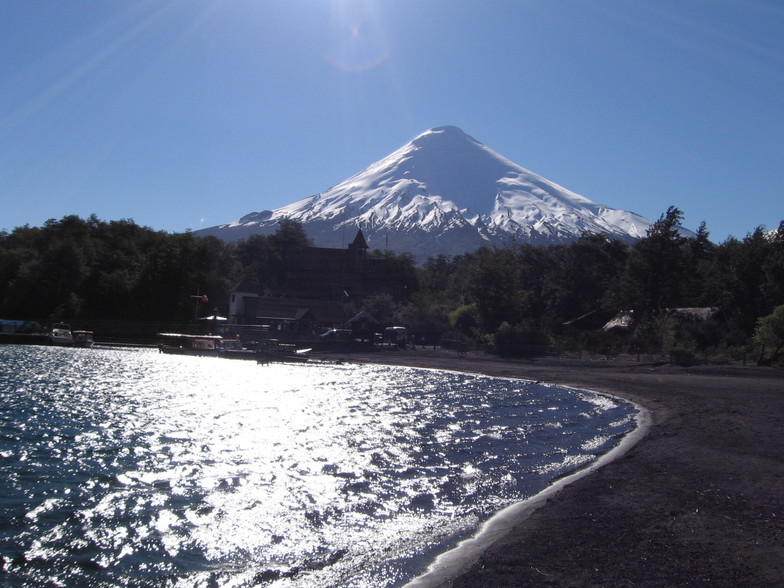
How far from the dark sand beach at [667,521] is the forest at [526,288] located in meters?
30.4

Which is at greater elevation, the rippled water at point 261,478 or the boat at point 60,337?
the boat at point 60,337

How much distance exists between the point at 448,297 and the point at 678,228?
126 ft

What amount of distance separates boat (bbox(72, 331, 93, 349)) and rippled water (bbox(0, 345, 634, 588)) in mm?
37800

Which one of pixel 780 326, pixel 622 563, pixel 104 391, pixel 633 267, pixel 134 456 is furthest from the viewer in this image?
pixel 633 267

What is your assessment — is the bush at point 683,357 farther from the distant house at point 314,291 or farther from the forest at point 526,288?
the distant house at point 314,291

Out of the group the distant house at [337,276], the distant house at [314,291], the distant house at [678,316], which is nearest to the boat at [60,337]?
the distant house at [314,291]

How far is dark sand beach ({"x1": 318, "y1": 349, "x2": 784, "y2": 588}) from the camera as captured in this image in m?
7.23

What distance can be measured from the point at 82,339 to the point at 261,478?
5696 cm

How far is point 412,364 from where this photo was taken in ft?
174

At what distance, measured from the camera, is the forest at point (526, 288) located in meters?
52.5

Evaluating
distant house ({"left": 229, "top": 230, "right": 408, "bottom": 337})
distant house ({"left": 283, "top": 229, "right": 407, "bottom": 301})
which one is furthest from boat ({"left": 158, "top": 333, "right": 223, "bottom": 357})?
distant house ({"left": 283, "top": 229, "right": 407, "bottom": 301})

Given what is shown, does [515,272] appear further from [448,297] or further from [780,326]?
[780,326]

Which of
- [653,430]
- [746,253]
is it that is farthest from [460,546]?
[746,253]

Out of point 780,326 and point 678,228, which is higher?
point 678,228
